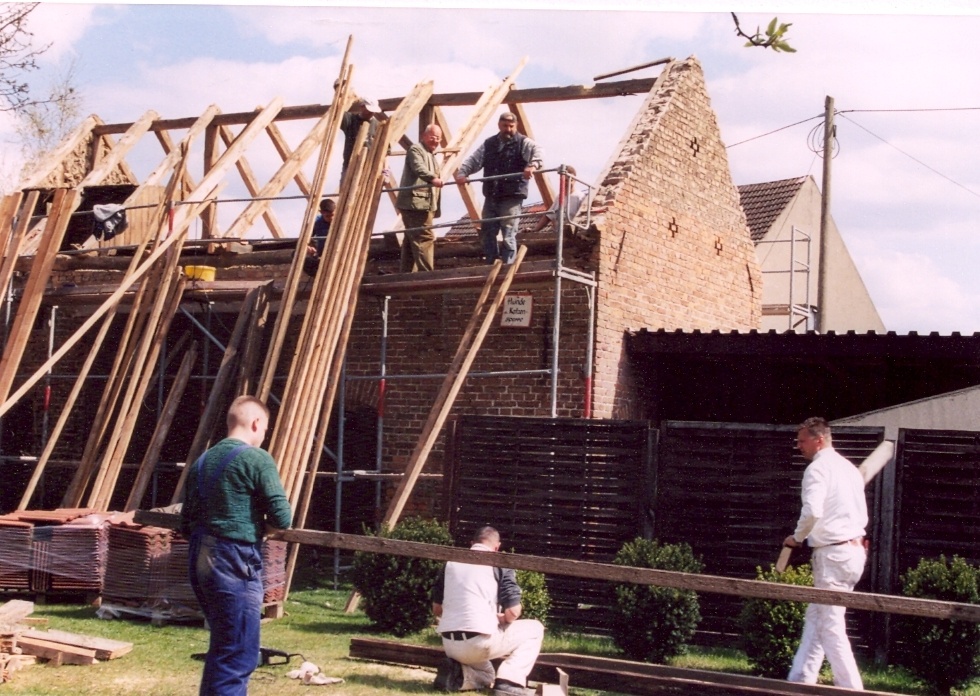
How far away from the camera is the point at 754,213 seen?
24.6m

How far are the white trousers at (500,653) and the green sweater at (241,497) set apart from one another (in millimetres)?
1882

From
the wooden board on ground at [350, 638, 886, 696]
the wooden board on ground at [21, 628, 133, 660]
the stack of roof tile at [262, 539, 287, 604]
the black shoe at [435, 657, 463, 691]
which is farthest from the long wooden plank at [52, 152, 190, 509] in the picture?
the black shoe at [435, 657, 463, 691]

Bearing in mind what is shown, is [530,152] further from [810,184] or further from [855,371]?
[810,184]

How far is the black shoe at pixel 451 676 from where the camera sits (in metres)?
7.31

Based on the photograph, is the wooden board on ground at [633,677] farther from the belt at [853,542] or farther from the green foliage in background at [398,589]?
the green foliage in background at [398,589]

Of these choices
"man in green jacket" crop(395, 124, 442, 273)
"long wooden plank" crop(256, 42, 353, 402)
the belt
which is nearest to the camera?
the belt

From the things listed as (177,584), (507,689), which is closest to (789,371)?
(507,689)

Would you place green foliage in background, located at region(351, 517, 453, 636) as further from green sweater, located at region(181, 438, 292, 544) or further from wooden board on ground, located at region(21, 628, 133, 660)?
green sweater, located at region(181, 438, 292, 544)

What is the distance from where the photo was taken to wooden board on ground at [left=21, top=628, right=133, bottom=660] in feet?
26.5

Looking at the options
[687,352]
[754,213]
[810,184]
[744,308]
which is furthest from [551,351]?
[810,184]

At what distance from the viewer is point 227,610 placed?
5.68 m

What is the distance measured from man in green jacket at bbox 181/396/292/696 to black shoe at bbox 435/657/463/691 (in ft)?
6.10

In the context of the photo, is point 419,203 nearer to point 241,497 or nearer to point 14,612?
point 14,612

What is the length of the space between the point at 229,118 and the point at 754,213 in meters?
12.6
